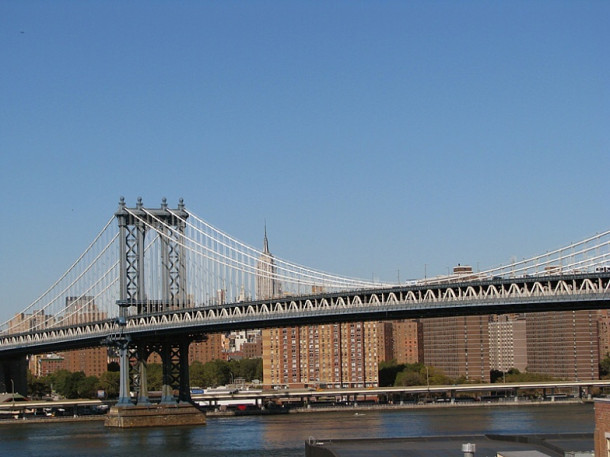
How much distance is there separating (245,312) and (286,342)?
73378mm

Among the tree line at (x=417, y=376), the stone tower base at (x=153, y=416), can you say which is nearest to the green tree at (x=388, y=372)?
the tree line at (x=417, y=376)

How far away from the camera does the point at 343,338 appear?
477 feet

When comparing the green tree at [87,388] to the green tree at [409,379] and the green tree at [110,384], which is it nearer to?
the green tree at [110,384]

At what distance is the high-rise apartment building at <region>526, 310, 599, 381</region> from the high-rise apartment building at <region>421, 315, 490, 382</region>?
972 centimetres

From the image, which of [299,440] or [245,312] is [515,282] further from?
[245,312]

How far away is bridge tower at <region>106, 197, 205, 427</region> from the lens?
77.1 m

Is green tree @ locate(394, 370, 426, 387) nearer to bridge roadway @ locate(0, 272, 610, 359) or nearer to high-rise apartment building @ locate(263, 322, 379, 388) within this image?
high-rise apartment building @ locate(263, 322, 379, 388)

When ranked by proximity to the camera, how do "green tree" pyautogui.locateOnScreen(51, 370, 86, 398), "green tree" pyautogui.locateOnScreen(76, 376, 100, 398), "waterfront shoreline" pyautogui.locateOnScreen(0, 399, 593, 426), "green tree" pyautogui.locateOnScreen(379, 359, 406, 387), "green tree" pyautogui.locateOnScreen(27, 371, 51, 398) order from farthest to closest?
1. "green tree" pyautogui.locateOnScreen(379, 359, 406, 387)
2. "green tree" pyautogui.locateOnScreen(27, 371, 51, 398)
3. "green tree" pyautogui.locateOnScreen(51, 370, 86, 398)
4. "green tree" pyautogui.locateOnScreen(76, 376, 100, 398)
5. "waterfront shoreline" pyautogui.locateOnScreen(0, 399, 593, 426)

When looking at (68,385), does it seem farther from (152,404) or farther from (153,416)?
(153,416)

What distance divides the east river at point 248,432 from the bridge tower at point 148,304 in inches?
101

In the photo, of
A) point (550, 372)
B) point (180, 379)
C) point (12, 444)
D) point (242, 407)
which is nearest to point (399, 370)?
point (550, 372)

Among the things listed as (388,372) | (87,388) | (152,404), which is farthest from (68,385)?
(152,404)

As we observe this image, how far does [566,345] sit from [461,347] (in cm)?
1337

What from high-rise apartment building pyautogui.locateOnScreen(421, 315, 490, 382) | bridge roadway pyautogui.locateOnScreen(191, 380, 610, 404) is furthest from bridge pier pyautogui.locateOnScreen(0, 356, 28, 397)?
high-rise apartment building pyautogui.locateOnScreen(421, 315, 490, 382)
